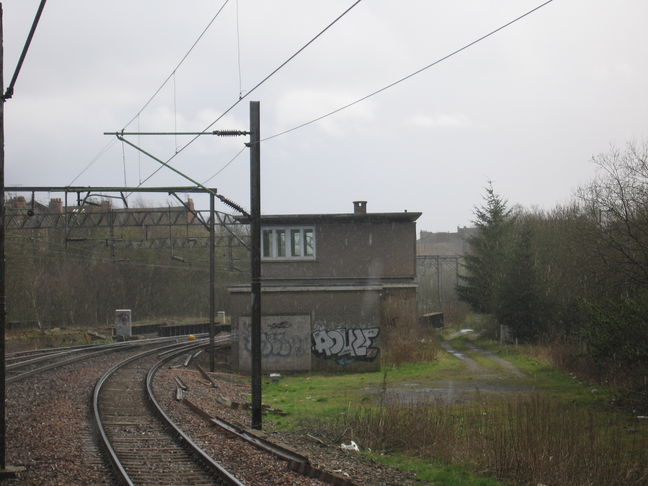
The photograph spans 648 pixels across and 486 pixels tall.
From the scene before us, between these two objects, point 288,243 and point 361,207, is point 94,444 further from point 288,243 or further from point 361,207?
point 361,207

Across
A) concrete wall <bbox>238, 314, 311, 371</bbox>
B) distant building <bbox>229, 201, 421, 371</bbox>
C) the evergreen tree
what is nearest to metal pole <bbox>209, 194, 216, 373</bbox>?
distant building <bbox>229, 201, 421, 371</bbox>

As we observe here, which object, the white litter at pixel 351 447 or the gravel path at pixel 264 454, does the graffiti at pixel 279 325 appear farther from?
the white litter at pixel 351 447

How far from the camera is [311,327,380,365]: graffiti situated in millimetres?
28656

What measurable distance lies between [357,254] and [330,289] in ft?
19.4

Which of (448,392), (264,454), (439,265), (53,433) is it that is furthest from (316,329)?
(439,265)

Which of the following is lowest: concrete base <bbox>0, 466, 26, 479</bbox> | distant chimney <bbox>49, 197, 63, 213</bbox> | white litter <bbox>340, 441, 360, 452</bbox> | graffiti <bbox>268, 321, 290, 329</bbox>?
white litter <bbox>340, 441, 360, 452</bbox>

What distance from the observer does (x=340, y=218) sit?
34125mm

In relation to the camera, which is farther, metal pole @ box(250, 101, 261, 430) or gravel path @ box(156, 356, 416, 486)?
metal pole @ box(250, 101, 261, 430)

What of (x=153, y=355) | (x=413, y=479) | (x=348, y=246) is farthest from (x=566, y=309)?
(x=413, y=479)

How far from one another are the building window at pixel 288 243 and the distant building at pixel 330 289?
0.05 m

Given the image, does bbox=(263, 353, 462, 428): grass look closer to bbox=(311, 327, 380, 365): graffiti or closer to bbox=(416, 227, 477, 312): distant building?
bbox=(311, 327, 380, 365): graffiti

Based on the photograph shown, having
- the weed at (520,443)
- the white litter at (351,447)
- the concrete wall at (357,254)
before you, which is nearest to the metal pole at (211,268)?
the concrete wall at (357,254)

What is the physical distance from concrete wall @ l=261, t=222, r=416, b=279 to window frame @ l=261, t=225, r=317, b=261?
20 centimetres

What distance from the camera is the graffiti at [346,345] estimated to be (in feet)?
94.0
